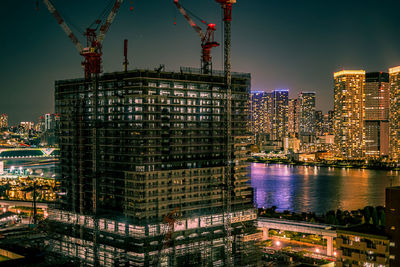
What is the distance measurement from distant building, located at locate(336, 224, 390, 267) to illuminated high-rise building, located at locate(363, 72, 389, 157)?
3683 inches

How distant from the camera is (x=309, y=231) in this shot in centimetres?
2164

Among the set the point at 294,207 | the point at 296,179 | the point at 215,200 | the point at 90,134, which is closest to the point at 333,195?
the point at 294,207

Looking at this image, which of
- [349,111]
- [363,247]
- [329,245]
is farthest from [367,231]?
[349,111]

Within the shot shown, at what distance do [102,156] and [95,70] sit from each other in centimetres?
450

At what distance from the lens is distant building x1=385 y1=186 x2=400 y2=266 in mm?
14422

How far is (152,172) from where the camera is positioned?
61.5ft

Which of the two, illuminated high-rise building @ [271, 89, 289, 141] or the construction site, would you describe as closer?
the construction site

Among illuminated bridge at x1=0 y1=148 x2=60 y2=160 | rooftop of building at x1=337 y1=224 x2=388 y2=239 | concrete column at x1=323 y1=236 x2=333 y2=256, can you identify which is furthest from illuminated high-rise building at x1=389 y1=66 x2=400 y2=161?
rooftop of building at x1=337 y1=224 x2=388 y2=239

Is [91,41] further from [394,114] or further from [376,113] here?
[376,113]

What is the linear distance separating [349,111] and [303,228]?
87.6 m

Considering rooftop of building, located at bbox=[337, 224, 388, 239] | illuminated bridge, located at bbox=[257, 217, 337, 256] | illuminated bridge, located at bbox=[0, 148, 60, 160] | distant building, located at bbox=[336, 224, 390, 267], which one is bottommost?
illuminated bridge, located at bbox=[257, 217, 337, 256]

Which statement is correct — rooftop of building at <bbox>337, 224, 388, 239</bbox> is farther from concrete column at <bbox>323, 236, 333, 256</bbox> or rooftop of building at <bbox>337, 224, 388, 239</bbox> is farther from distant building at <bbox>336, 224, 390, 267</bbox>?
concrete column at <bbox>323, 236, 333, 256</bbox>

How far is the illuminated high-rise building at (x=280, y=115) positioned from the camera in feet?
450

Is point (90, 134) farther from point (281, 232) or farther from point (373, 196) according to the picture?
point (373, 196)
